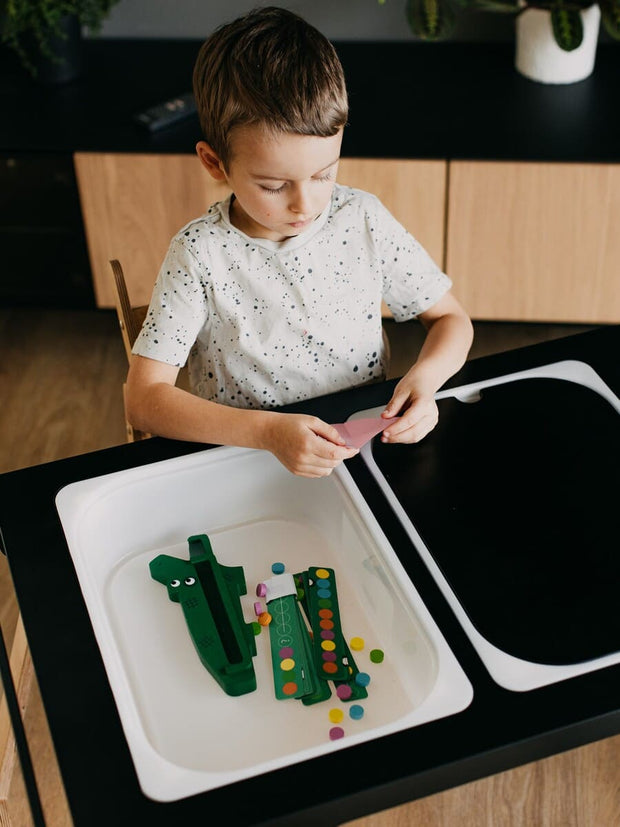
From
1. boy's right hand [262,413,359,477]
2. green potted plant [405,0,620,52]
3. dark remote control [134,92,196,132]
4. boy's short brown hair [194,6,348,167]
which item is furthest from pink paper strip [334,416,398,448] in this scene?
green potted plant [405,0,620,52]

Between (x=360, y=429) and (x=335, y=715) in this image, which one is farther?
(x=360, y=429)

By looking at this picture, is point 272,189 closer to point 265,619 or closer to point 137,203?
point 265,619

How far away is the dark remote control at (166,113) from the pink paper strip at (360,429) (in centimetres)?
128

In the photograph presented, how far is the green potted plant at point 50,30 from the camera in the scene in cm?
226

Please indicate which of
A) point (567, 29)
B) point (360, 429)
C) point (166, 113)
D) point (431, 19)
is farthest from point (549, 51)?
point (360, 429)

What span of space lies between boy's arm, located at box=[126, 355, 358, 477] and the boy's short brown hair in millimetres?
305

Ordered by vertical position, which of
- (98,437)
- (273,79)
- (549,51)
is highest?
(273,79)

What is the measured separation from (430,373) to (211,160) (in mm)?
386

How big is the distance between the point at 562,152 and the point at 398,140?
1.16 feet

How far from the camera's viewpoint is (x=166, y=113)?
7.40ft

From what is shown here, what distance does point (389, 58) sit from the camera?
250 centimetres

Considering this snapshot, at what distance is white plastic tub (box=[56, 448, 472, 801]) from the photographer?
96 centimetres

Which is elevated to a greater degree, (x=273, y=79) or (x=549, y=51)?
(x=273, y=79)

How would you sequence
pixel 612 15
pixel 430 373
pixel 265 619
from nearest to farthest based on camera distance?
pixel 265 619, pixel 430 373, pixel 612 15
